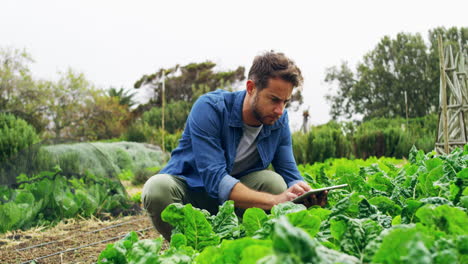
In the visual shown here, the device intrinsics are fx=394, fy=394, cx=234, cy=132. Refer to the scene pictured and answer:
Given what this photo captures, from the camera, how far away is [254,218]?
109 centimetres

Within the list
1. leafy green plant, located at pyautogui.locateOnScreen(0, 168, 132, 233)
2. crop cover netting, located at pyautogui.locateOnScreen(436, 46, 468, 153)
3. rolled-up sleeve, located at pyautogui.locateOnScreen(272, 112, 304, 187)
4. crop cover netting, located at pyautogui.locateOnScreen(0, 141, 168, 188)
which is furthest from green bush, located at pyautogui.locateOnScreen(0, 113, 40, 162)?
crop cover netting, located at pyautogui.locateOnScreen(436, 46, 468, 153)

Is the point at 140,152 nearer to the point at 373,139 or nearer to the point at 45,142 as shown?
the point at 45,142

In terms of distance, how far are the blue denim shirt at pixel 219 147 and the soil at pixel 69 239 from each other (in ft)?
2.60

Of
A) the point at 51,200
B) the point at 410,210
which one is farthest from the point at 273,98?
the point at 51,200

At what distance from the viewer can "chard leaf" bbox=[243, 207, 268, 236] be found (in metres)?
1.08

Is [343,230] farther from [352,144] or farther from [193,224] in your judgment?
[352,144]

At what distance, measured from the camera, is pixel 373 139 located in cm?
845

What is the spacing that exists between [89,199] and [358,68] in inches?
1099

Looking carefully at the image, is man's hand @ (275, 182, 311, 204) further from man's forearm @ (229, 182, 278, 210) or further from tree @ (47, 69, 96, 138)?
tree @ (47, 69, 96, 138)

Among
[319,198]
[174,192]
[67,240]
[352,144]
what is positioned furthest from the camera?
[352,144]

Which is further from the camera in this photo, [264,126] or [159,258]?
[264,126]

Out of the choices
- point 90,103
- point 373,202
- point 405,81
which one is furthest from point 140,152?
point 405,81

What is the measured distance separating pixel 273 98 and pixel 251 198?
614 mm

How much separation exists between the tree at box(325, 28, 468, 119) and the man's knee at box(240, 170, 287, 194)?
84.7ft
